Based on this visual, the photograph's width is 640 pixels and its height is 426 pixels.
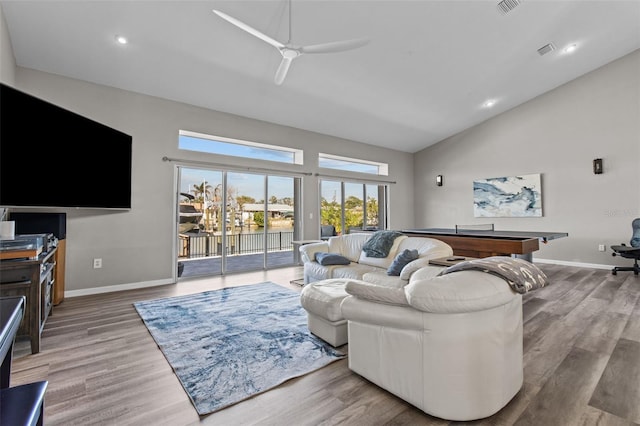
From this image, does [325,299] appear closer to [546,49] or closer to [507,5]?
[507,5]

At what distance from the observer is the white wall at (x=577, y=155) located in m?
5.23

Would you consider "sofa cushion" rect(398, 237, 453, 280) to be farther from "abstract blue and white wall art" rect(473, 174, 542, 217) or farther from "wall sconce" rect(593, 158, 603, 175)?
"wall sconce" rect(593, 158, 603, 175)

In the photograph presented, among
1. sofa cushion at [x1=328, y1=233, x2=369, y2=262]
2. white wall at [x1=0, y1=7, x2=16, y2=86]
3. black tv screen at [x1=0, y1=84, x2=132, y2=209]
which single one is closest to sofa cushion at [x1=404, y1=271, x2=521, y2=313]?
sofa cushion at [x1=328, y1=233, x2=369, y2=262]

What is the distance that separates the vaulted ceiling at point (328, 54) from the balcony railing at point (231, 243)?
7.77 feet

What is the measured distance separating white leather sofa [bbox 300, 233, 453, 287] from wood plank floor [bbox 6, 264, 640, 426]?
3.53 feet

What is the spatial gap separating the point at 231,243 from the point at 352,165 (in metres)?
3.75

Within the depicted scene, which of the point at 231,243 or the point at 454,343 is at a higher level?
the point at 231,243

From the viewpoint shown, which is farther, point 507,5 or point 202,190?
point 202,190

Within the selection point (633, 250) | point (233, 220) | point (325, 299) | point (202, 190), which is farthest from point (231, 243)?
point (633, 250)

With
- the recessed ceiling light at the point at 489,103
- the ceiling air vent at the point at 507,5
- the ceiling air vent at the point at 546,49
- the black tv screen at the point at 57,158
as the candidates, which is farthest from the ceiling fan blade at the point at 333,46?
the recessed ceiling light at the point at 489,103

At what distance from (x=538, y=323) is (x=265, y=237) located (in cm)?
453

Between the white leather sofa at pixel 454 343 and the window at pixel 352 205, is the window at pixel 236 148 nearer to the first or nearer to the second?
the window at pixel 352 205

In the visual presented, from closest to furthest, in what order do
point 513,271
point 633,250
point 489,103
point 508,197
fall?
point 513,271, point 633,250, point 489,103, point 508,197

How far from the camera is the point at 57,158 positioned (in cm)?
309
